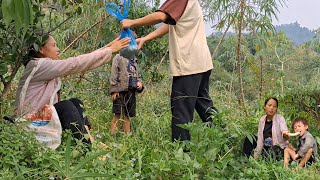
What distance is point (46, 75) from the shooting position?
3186 mm

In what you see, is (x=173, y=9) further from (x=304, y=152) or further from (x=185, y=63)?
(x=304, y=152)

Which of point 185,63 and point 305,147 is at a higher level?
point 185,63

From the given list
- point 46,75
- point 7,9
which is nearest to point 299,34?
point 46,75

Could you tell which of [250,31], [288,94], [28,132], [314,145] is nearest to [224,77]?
[250,31]

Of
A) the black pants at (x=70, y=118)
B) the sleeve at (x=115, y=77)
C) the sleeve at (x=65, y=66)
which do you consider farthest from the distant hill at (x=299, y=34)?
the black pants at (x=70, y=118)

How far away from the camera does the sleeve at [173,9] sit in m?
3.41

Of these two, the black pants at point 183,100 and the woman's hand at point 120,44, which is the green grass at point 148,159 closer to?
the black pants at point 183,100

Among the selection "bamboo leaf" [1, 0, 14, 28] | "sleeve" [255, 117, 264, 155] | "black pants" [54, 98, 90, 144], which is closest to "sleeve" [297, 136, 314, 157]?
"sleeve" [255, 117, 264, 155]

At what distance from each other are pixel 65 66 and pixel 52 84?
0.64 ft

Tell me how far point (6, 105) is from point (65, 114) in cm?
74

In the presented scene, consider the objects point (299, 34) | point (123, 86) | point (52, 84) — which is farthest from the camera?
point (299, 34)

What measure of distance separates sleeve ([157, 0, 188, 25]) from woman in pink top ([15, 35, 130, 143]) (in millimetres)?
490

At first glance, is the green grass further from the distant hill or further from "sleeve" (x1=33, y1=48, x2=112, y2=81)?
the distant hill

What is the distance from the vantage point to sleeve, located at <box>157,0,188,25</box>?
3.41 m
